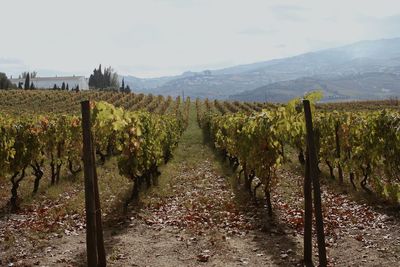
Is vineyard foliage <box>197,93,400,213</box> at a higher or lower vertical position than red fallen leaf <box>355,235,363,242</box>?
higher

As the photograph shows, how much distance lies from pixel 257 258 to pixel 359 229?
405cm

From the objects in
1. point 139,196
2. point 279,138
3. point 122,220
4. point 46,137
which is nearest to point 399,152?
point 279,138

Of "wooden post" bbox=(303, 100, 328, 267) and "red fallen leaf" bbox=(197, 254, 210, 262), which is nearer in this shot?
"wooden post" bbox=(303, 100, 328, 267)

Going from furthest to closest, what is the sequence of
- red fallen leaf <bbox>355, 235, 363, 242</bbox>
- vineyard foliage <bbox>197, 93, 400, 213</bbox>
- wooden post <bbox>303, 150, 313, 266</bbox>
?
red fallen leaf <bbox>355, 235, 363, 242</bbox> < vineyard foliage <bbox>197, 93, 400, 213</bbox> < wooden post <bbox>303, 150, 313, 266</bbox>

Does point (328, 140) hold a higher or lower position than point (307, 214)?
higher

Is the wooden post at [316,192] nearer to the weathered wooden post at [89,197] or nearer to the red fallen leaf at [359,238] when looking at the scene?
the red fallen leaf at [359,238]

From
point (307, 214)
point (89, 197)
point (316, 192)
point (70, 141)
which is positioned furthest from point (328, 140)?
point (89, 197)

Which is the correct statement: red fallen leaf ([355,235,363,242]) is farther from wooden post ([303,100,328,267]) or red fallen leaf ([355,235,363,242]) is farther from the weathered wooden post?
the weathered wooden post

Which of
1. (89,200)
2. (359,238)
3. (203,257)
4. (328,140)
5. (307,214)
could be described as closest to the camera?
(89,200)

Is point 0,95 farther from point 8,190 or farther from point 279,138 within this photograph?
point 279,138

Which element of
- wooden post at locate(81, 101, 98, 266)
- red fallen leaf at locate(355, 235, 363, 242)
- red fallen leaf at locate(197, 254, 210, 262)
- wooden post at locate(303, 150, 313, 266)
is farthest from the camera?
red fallen leaf at locate(355, 235, 363, 242)

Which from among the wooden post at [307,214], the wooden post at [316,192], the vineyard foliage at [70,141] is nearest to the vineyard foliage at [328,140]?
the wooden post at [316,192]

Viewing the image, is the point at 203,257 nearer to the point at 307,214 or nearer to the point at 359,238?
the point at 307,214

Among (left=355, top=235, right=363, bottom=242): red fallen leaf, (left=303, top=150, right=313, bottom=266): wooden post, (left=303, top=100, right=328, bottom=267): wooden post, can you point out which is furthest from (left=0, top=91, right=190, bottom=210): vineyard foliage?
(left=355, top=235, right=363, bottom=242): red fallen leaf
